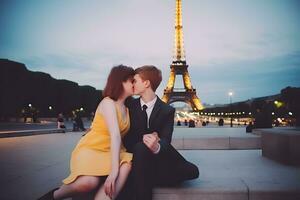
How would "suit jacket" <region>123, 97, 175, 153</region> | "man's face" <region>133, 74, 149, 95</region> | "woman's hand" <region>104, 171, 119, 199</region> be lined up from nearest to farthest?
"woman's hand" <region>104, 171, 119, 199</region>, "man's face" <region>133, 74, 149, 95</region>, "suit jacket" <region>123, 97, 175, 153</region>

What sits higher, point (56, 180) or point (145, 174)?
point (145, 174)

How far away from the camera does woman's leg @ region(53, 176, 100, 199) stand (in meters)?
3.03

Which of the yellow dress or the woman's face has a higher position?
the woman's face

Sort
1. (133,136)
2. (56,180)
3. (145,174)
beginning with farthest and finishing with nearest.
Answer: (56,180) < (133,136) < (145,174)

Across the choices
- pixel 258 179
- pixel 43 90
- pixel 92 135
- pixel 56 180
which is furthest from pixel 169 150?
pixel 43 90

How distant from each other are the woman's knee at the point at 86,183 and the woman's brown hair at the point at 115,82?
81 cm

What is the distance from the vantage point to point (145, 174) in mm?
3020

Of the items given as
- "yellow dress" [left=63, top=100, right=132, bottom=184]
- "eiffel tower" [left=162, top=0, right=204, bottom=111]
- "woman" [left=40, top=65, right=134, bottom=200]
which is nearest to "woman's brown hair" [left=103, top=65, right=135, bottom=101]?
"woman" [left=40, top=65, right=134, bottom=200]

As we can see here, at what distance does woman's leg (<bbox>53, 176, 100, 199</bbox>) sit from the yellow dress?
0.04m

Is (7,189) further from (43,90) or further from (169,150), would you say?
(43,90)

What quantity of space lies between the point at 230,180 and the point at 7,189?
2.92 m

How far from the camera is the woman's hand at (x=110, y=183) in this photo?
2.90 meters

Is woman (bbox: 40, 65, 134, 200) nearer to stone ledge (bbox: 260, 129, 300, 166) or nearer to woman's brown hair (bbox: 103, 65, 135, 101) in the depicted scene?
woman's brown hair (bbox: 103, 65, 135, 101)

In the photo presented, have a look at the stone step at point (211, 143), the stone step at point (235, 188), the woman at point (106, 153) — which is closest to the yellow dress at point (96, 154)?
the woman at point (106, 153)
